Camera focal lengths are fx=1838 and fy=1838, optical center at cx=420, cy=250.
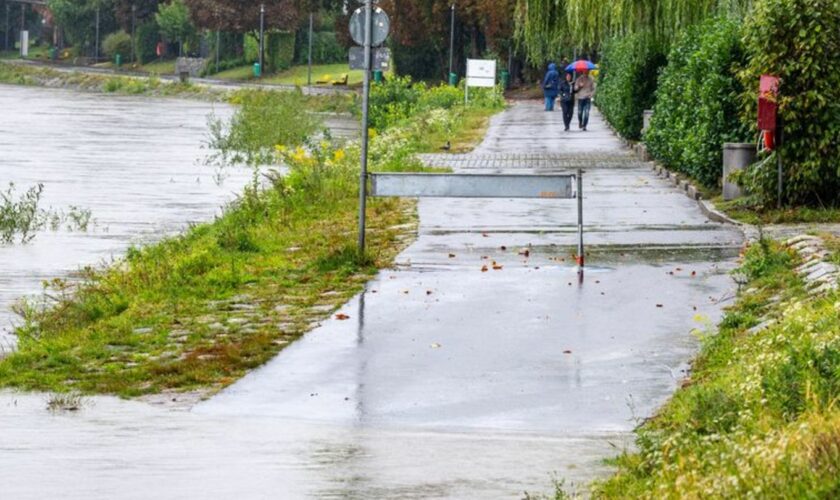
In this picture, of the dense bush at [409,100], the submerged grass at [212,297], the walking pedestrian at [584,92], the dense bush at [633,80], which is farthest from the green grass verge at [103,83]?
the submerged grass at [212,297]

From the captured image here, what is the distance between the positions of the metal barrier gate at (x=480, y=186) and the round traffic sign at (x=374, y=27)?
128 centimetres

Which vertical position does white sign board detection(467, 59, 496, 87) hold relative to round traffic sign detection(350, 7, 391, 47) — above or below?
below

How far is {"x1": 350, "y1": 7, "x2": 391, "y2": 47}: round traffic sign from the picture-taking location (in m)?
17.3

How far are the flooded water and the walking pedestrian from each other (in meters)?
9.72

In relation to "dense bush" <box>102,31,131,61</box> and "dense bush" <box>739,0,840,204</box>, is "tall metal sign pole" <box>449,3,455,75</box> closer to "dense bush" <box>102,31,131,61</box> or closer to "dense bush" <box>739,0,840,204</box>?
"dense bush" <box>102,31,131,61</box>

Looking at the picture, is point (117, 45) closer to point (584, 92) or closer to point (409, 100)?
point (409, 100)

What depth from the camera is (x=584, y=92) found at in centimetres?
4694

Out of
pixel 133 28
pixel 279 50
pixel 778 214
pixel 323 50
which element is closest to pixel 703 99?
pixel 778 214

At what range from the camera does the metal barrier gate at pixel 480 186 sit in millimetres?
17219

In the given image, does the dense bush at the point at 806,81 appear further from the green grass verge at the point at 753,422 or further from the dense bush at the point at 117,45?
the dense bush at the point at 117,45

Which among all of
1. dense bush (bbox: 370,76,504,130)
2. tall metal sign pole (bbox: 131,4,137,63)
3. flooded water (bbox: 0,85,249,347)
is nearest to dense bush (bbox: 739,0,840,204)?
flooded water (bbox: 0,85,249,347)

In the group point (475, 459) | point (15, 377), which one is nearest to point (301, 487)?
point (475, 459)

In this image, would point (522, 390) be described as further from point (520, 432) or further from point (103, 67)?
point (103, 67)

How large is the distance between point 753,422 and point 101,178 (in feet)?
108
